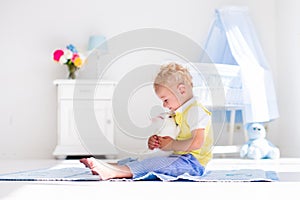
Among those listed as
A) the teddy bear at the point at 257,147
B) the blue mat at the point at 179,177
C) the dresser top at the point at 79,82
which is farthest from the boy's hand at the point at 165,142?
the dresser top at the point at 79,82

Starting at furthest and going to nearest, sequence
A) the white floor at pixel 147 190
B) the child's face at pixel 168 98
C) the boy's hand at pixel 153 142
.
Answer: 1. the child's face at pixel 168 98
2. the boy's hand at pixel 153 142
3. the white floor at pixel 147 190

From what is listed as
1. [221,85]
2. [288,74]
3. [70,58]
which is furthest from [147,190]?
[288,74]

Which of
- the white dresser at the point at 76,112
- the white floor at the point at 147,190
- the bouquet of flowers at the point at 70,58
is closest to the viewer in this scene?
the white floor at the point at 147,190

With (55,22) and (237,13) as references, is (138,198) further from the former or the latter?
(55,22)

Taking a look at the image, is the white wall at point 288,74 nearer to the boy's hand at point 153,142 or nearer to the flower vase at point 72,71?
the flower vase at point 72,71

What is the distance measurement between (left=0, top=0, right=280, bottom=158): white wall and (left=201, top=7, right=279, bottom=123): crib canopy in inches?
13.8

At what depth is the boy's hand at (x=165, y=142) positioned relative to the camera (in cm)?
211

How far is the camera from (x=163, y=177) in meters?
2.18

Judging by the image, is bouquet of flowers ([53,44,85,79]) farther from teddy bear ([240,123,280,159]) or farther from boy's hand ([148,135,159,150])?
boy's hand ([148,135,159,150])

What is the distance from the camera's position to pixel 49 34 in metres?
4.40

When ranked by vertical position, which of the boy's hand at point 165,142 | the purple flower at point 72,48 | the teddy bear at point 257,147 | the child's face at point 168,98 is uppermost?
the purple flower at point 72,48

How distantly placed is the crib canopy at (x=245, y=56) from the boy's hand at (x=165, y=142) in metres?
1.67

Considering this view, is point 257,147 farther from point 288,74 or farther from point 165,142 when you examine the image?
point 165,142

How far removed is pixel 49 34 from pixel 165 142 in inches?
101
